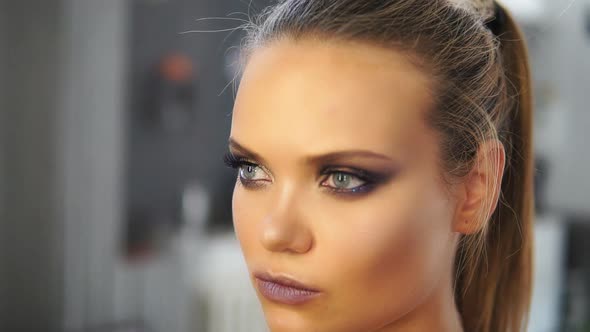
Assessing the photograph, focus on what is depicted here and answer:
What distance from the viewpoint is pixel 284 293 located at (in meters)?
0.46

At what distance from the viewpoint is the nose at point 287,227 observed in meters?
0.44

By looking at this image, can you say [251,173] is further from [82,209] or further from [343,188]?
[82,209]

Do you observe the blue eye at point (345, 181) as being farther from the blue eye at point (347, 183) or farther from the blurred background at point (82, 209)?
the blurred background at point (82, 209)

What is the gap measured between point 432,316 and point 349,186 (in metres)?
0.15

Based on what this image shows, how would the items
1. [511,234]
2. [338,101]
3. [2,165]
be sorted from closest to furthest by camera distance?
[338,101]
[511,234]
[2,165]

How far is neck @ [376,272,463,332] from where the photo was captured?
500mm

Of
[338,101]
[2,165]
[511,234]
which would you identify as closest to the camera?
[338,101]

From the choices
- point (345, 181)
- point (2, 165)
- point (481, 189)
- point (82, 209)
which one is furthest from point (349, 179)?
point (2, 165)

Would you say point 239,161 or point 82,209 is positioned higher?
point 239,161

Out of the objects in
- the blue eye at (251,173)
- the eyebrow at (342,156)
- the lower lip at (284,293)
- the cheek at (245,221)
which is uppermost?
the eyebrow at (342,156)

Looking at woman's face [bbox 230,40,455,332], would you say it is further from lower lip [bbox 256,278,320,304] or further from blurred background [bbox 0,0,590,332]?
blurred background [bbox 0,0,590,332]

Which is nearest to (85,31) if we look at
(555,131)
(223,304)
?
(223,304)

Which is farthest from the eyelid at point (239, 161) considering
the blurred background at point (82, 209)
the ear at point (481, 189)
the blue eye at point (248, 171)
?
the blurred background at point (82, 209)

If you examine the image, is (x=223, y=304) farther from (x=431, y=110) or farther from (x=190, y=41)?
(x=431, y=110)
